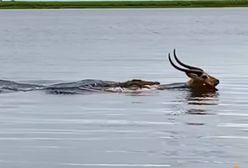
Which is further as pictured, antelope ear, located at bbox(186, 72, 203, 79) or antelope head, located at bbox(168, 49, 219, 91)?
antelope ear, located at bbox(186, 72, 203, 79)

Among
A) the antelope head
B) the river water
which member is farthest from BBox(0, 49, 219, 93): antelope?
the river water

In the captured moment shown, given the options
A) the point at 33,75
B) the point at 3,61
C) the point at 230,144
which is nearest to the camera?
the point at 230,144

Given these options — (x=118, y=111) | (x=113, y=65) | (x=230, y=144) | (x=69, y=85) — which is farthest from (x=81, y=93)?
(x=113, y=65)

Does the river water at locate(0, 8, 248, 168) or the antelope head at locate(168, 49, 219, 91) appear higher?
the antelope head at locate(168, 49, 219, 91)

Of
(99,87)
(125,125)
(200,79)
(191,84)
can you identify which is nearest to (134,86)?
(99,87)

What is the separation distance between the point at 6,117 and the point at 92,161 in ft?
21.2

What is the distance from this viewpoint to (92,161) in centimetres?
1585

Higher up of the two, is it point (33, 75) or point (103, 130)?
point (33, 75)

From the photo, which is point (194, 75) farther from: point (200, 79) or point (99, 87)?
point (99, 87)

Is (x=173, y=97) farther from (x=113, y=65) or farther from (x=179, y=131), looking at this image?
(x=113, y=65)

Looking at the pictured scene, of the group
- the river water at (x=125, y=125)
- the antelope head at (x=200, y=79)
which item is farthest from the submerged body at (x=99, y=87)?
the antelope head at (x=200, y=79)

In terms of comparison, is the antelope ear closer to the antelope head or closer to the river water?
the antelope head

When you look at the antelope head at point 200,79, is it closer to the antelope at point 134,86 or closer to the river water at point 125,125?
the antelope at point 134,86

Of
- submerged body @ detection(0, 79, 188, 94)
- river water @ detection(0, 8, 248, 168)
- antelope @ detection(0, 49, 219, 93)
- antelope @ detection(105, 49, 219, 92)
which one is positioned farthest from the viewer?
submerged body @ detection(0, 79, 188, 94)
